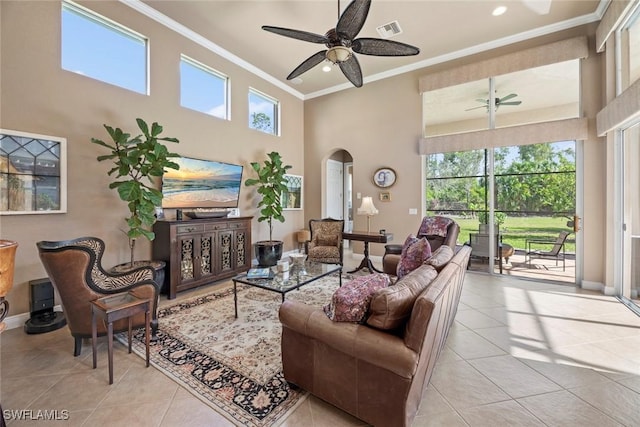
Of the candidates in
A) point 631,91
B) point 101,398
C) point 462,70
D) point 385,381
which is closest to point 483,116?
point 462,70

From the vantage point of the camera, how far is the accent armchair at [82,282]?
212 cm

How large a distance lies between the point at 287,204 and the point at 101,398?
16.6 ft

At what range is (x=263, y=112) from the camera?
6.05m

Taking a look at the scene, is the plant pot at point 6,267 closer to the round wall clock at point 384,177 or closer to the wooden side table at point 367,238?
the wooden side table at point 367,238

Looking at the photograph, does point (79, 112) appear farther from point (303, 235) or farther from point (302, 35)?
point (303, 235)

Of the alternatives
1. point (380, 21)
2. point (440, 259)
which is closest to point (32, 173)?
point (440, 259)

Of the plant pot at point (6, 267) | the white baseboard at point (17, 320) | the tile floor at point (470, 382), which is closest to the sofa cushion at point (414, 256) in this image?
the tile floor at point (470, 382)

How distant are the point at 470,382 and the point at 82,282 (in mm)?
3167

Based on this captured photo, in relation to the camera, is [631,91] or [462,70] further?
[462,70]

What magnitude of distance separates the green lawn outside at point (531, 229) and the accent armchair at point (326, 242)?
2597mm

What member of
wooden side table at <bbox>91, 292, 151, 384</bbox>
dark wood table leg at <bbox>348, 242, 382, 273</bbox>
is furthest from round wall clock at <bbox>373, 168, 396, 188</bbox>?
wooden side table at <bbox>91, 292, 151, 384</bbox>

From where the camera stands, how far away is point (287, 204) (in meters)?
6.62

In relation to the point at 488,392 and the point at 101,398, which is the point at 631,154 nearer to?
the point at 488,392

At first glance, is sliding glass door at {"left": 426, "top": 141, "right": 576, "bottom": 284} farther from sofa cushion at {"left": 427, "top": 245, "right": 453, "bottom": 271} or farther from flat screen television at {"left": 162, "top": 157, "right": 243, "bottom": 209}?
flat screen television at {"left": 162, "top": 157, "right": 243, "bottom": 209}
